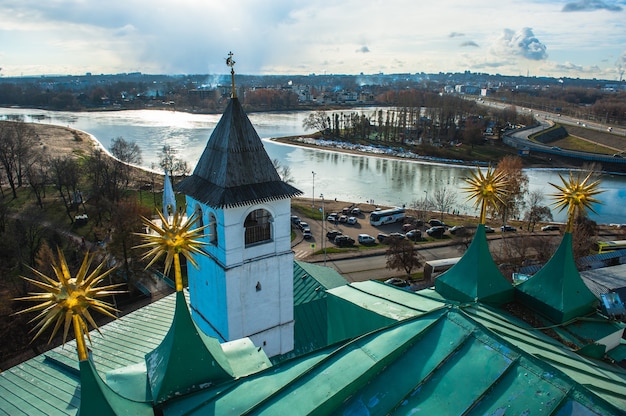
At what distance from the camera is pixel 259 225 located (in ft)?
38.9

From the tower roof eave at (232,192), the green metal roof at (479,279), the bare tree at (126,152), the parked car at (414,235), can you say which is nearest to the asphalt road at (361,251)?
the parked car at (414,235)

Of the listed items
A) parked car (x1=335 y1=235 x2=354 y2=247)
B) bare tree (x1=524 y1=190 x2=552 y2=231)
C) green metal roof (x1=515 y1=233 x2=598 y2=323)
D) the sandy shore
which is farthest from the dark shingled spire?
the sandy shore

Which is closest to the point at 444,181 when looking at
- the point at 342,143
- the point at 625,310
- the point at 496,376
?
the point at 342,143

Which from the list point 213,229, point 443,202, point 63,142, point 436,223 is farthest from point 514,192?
point 63,142

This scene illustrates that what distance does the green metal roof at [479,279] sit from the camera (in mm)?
11695

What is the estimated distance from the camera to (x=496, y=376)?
5.91 m

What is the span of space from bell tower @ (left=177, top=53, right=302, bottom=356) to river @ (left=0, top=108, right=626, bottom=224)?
22.8m

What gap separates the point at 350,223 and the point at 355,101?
412 feet

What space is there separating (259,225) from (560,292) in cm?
795

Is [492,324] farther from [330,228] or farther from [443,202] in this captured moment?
[443,202]

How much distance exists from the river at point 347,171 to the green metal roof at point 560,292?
17693 millimetres

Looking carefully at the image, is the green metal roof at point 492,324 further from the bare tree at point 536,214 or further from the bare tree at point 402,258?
the bare tree at point 536,214

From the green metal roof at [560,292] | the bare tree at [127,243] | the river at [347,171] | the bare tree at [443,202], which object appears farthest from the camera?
the river at [347,171]

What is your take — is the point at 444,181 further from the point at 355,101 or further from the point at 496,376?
the point at 355,101
